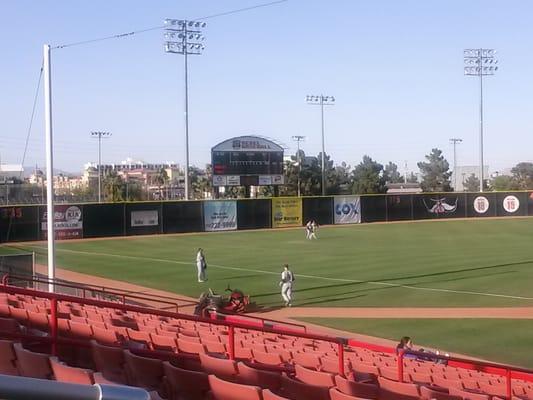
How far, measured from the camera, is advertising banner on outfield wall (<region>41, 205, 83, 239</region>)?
4925cm

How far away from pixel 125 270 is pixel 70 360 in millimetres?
28505

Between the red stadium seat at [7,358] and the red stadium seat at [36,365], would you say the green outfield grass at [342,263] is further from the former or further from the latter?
the red stadium seat at [36,365]

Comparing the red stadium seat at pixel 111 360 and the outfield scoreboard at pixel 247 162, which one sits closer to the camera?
the red stadium seat at pixel 111 360

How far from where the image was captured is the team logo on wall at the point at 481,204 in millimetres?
71125

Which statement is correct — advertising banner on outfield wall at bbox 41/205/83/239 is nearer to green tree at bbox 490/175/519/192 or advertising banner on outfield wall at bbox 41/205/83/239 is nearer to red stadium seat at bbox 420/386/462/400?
red stadium seat at bbox 420/386/462/400

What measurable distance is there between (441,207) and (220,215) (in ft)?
78.7

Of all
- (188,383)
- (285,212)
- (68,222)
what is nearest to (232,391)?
(188,383)

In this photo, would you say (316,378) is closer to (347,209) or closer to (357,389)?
(357,389)

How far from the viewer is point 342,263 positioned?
1464 inches

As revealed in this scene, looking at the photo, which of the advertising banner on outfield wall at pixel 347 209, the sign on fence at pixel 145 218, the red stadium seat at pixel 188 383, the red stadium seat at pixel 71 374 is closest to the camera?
the red stadium seat at pixel 71 374

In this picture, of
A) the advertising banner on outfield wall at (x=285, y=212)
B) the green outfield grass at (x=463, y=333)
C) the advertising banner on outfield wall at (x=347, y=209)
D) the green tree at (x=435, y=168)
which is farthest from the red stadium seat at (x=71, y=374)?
the green tree at (x=435, y=168)

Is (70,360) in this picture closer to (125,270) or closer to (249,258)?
(125,270)

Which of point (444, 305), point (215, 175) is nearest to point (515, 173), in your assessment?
point (215, 175)

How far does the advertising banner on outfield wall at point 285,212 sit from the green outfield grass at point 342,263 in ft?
6.19
